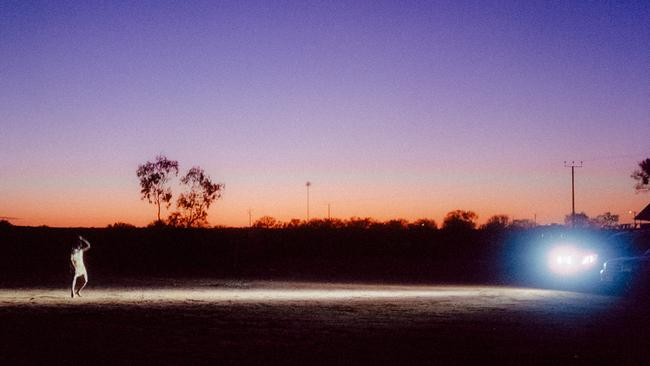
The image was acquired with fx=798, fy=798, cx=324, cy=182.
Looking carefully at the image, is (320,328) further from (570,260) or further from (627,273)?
(570,260)

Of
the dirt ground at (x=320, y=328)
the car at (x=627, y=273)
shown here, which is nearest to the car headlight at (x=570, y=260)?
the car at (x=627, y=273)

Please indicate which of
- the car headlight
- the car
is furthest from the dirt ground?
the car headlight

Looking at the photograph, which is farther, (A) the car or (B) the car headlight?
(B) the car headlight

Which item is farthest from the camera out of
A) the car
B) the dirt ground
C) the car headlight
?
the car headlight

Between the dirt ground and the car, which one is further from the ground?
the car

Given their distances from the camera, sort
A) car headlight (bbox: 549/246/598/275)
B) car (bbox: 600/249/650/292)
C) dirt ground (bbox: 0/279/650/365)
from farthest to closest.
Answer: car headlight (bbox: 549/246/598/275) < car (bbox: 600/249/650/292) < dirt ground (bbox: 0/279/650/365)

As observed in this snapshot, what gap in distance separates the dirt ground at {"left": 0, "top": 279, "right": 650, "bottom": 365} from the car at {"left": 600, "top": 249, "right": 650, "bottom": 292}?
107 cm

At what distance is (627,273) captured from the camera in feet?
85.7

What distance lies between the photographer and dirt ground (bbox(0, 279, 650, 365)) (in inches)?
470

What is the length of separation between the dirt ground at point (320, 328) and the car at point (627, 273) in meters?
1.07

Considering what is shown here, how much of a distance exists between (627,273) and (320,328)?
14.5 m

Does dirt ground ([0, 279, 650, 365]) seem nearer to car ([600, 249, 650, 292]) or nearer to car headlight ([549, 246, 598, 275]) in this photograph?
car ([600, 249, 650, 292])

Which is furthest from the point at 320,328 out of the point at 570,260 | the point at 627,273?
the point at 570,260

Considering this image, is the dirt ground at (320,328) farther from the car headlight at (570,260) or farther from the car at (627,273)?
the car headlight at (570,260)
